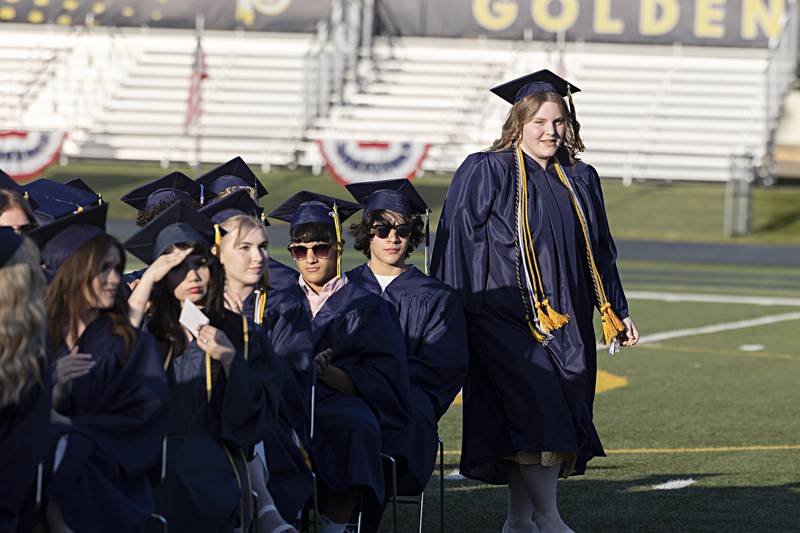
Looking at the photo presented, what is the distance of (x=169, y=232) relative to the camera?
536 centimetres

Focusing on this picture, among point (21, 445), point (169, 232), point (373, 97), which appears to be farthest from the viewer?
point (373, 97)

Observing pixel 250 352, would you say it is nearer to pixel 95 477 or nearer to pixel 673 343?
pixel 95 477

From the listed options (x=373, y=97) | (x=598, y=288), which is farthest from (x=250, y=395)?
(x=373, y=97)

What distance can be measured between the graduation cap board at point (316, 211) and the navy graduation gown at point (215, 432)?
56.6 inches

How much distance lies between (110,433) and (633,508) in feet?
11.4

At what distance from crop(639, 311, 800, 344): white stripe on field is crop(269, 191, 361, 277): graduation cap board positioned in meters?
7.79

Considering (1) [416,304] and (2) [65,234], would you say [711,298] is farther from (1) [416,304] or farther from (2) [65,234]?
(2) [65,234]

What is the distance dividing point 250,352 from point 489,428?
1663mm

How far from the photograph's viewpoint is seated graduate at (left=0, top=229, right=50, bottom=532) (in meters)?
4.36

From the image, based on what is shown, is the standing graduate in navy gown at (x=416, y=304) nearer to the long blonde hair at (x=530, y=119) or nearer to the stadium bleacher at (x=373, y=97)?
the long blonde hair at (x=530, y=119)

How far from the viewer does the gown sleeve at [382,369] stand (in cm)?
638

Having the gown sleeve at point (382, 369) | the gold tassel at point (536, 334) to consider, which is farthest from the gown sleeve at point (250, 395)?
the gold tassel at point (536, 334)

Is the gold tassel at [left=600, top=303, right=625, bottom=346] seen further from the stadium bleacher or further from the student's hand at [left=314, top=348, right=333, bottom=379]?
the stadium bleacher

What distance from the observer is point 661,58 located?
3850 cm
